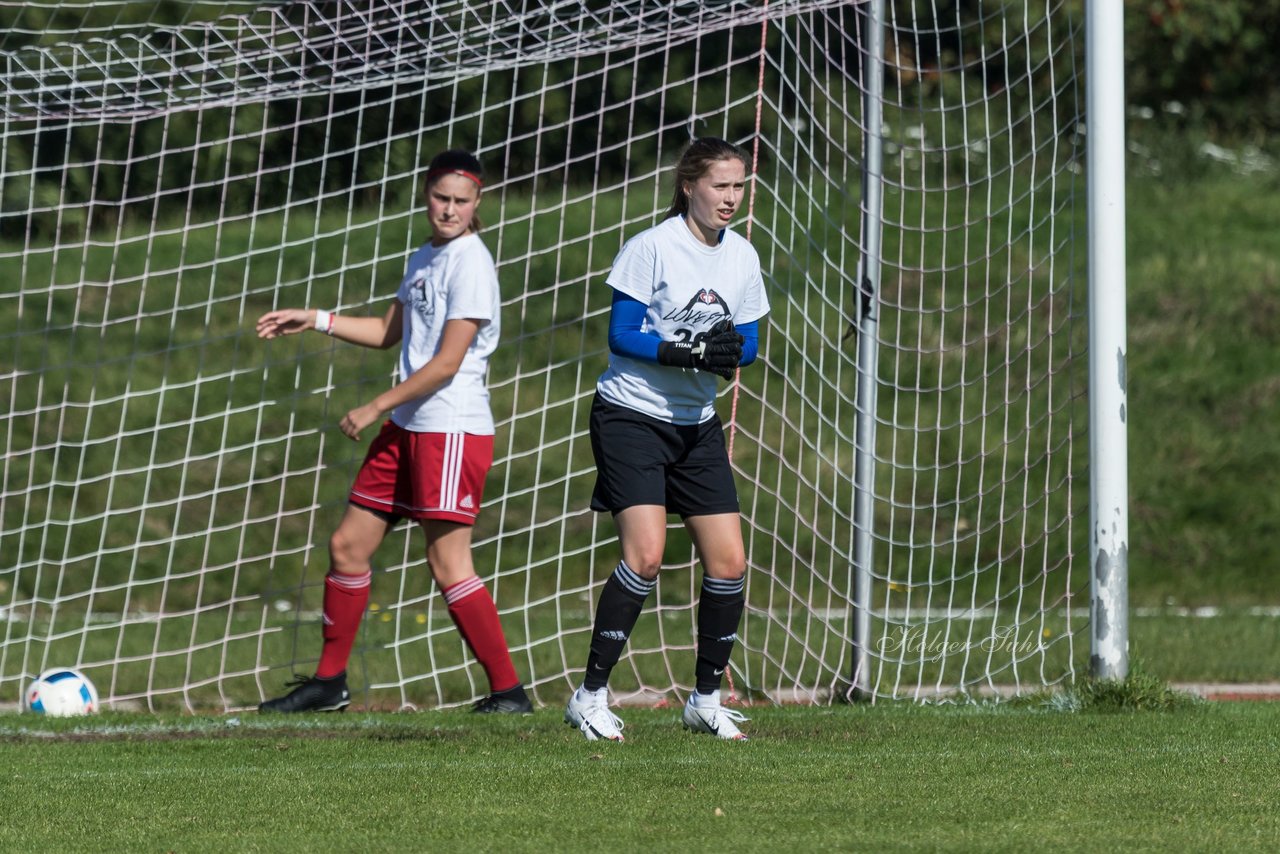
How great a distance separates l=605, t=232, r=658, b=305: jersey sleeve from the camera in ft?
A: 16.0

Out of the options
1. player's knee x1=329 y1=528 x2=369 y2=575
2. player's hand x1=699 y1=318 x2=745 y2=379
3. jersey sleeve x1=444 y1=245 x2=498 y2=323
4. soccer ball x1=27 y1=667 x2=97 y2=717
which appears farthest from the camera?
soccer ball x1=27 y1=667 x2=97 y2=717

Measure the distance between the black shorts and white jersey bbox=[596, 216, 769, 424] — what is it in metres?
0.04

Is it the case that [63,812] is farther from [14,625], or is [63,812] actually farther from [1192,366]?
[1192,366]

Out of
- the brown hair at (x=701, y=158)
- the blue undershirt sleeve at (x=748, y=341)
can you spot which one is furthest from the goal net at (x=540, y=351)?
the brown hair at (x=701, y=158)

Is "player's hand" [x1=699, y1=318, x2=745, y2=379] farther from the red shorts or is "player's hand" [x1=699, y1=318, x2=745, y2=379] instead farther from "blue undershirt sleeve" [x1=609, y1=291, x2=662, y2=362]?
the red shorts

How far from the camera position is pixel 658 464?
4930mm

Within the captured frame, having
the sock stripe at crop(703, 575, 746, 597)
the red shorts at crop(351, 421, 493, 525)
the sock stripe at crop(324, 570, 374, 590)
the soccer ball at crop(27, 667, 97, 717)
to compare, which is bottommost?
the soccer ball at crop(27, 667, 97, 717)

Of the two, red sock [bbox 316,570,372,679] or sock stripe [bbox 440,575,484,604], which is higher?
sock stripe [bbox 440,575,484,604]

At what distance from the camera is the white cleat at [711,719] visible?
5.03 meters

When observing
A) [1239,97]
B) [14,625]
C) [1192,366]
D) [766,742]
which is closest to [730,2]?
[766,742]

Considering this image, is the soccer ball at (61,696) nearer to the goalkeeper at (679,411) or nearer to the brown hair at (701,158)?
the goalkeeper at (679,411)

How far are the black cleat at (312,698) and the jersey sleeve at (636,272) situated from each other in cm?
213

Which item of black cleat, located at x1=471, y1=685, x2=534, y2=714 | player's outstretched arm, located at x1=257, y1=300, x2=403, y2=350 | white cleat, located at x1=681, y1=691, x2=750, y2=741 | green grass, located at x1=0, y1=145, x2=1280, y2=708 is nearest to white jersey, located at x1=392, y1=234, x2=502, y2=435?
player's outstretched arm, located at x1=257, y1=300, x2=403, y2=350

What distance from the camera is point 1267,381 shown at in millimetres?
13211
